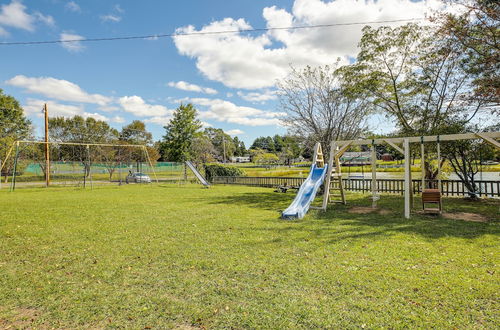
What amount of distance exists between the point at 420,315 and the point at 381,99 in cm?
1269

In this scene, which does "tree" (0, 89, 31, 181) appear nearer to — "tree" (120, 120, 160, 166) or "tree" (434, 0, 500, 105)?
"tree" (120, 120, 160, 166)

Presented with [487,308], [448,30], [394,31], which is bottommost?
[487,308]

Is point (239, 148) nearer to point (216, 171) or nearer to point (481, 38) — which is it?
point (216, 171)

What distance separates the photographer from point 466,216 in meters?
8.41

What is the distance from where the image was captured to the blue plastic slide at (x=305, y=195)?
8.30 meters

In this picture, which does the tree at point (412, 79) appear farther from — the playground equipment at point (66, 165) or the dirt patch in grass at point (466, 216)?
the playground equipment at point (66, 165)

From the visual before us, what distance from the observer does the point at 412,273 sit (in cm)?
404

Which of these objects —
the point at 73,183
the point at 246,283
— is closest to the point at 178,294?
the point at 246,283

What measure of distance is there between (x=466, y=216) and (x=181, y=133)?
27.1 meters

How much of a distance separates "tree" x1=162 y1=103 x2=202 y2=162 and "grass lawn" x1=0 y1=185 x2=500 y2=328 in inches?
937

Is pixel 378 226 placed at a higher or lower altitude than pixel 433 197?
lower

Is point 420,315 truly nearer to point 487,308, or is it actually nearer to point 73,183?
point 487,308

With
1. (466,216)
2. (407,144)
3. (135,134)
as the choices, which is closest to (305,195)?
(407,144)

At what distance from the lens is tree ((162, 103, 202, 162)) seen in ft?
102
